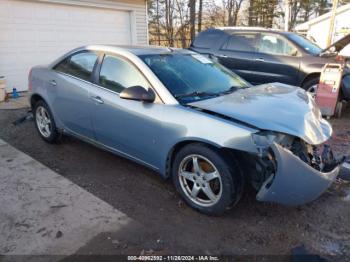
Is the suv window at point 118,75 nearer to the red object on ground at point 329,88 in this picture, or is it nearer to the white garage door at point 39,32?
the red object on ground at point 329,88

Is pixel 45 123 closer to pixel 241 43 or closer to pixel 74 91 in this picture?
pixel 74 91

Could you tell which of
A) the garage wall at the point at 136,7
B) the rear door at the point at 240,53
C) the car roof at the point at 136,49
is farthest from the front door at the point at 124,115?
the garage wall at the point at 136,7

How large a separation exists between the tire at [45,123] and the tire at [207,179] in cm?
237

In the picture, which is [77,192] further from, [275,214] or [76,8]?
[76,8]

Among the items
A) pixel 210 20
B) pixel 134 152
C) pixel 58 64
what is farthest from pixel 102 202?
pixel 210 20

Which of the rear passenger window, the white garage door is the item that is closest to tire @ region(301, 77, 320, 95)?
the rear passenger window

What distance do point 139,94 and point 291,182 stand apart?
1.65 m

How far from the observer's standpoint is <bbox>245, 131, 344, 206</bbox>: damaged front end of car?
2547mm

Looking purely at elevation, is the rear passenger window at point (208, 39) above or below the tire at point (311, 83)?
above

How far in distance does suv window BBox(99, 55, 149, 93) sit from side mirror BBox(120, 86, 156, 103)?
13 centimetres

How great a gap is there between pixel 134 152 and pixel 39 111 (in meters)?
2.24

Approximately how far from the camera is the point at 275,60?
7273 mm

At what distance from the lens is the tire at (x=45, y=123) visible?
4672 millimetres

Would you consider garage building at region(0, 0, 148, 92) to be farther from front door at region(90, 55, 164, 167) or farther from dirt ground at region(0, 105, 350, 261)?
front door at region(90, 55, 164, 167)
